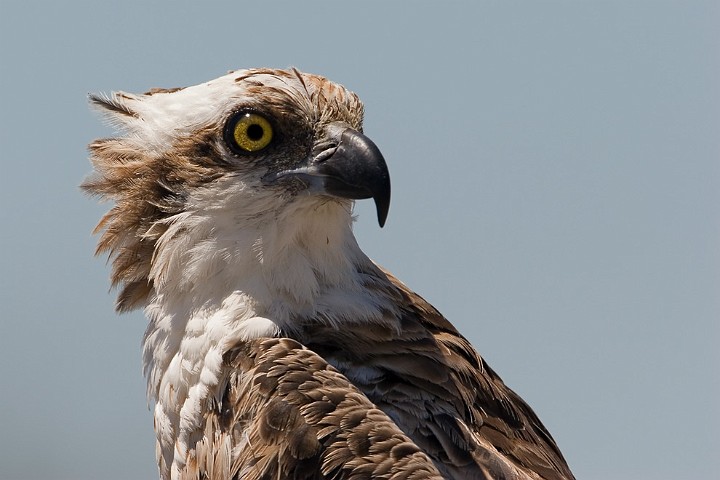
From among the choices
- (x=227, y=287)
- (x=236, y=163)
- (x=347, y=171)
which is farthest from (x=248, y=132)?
(x=227, y=287)

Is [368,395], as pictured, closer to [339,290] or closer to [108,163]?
[339,290]

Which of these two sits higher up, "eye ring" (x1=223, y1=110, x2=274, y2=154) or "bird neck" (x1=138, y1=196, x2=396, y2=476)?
"eye ring" (x1=223, y1=110, x2=274, y2=154)

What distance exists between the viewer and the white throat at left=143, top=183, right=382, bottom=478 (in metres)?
8.20

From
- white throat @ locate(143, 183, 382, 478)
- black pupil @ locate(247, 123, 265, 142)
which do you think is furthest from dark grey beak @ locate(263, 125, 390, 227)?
black pupil @ locate(247, 123, 265, 142)

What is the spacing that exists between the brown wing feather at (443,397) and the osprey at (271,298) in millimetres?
11

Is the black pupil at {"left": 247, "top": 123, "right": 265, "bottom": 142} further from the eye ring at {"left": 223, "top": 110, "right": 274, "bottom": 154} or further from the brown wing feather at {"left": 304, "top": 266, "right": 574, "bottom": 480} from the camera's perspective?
the brown wing feather at {"left": 304, "top": 266, "right": 574, "bottom": 480}

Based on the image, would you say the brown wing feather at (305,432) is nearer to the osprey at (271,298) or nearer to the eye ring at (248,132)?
the osprey at (271,298)

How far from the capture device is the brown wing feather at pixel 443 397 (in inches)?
309

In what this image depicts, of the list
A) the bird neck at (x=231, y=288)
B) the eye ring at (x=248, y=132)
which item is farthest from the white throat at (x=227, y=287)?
the eye ring at (x=248, y=132)

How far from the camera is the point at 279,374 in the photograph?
769 cm

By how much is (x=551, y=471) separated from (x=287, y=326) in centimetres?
186

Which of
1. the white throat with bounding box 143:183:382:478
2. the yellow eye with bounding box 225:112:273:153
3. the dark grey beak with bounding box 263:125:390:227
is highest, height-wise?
the yellow eye with bounding box 225:112:273:153

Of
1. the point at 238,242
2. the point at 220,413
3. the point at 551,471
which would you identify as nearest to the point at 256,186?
the point at 238,242

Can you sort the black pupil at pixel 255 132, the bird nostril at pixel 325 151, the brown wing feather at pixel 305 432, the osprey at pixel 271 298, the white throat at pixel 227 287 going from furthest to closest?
the black pupil at pixel 255 132
the bird nostril at pixel 325 151
the white throat at pixel 227 287
the osprey at pixel 271 298
the brown wing feather at pixel 305 432
